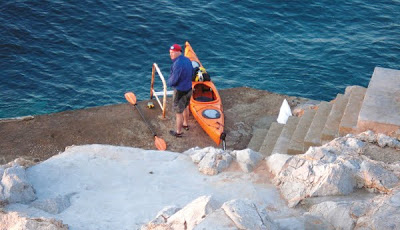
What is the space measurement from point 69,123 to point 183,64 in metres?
2.72

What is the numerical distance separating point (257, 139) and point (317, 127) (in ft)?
4.82

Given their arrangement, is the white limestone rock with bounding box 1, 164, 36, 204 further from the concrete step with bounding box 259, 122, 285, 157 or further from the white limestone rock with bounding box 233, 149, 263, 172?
the concrete step with bounding box 259, 122, 285, 157

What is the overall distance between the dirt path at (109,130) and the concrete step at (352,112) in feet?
6.90

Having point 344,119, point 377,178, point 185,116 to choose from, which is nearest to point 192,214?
point 377,178

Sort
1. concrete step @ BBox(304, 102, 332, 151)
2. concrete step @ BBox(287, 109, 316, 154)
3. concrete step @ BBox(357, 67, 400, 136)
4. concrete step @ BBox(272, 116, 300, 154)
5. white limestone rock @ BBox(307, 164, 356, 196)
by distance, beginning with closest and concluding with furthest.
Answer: white limestone rock @ BBox(307, 164, 356, 196), concrete step @ BBox(357, 67, 400, 136), concrete step @ BBox(304, 102, 332, 151), concrete step @ BBox(287, 109, 316, 154), concrete step @ BBox(272, 116, 300, 154)

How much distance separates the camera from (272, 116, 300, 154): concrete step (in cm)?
882

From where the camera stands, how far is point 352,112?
8.52 m

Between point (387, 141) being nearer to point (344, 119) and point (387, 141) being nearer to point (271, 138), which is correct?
point (344, 119)

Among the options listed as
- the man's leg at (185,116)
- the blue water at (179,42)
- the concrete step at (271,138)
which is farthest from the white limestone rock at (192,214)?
the blue water at (179,42)

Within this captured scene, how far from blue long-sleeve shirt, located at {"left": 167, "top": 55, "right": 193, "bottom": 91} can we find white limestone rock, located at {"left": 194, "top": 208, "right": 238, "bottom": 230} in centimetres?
523

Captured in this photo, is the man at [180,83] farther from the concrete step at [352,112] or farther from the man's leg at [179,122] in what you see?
the concrete step at [352,112]

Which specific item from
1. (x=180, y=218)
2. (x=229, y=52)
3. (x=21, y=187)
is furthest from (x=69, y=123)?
(x=229, y=52)

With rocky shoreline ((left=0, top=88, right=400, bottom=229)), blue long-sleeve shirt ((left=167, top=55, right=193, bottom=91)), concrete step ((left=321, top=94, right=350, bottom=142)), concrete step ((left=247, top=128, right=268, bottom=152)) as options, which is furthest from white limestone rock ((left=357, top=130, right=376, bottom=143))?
blue long-sleeve shirt ((left=167, top=55, right=193, bottom=91))

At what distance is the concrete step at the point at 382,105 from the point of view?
25.5 feet
